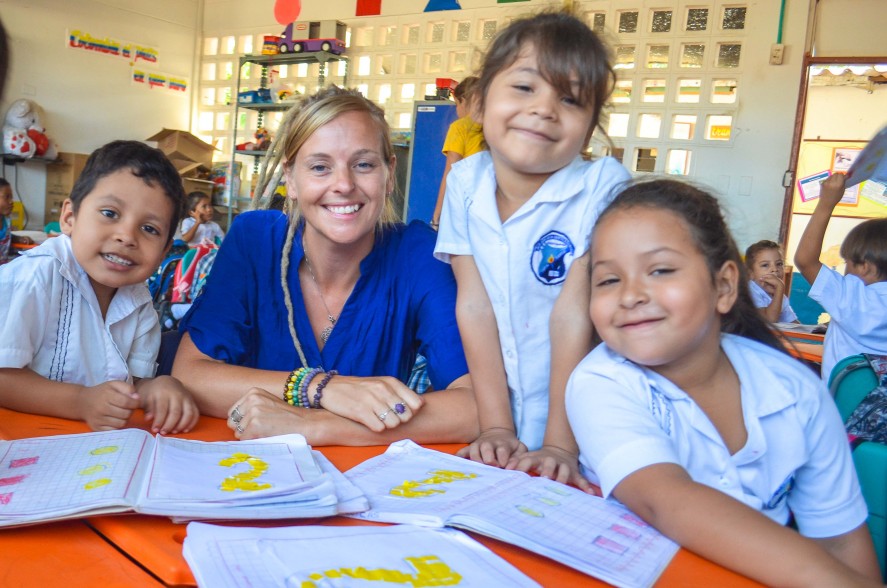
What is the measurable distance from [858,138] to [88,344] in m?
8.65

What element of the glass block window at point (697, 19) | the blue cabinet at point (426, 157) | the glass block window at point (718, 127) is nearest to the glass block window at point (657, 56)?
the glass block window at point (697, 19)

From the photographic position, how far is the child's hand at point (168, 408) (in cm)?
108

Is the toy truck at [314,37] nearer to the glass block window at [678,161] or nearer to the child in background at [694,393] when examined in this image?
the glass block window at [678,161]

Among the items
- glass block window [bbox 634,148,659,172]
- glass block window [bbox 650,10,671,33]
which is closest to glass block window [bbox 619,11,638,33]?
glass block window [bbox 650,10,671,33]

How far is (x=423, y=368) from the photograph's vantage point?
1535 mm

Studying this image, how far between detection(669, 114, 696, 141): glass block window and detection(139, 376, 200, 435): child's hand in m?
5.06

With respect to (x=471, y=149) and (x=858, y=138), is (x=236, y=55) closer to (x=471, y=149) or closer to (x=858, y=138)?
(x=471, y=149)

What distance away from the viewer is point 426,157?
6207 millimetres

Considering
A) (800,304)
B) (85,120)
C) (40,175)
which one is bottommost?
(800,304)

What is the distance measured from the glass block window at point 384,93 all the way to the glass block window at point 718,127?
3057 mm

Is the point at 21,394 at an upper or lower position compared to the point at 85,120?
lower

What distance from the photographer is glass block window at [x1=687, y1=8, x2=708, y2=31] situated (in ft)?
17.6

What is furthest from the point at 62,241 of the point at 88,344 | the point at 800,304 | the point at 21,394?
the point at 800,304

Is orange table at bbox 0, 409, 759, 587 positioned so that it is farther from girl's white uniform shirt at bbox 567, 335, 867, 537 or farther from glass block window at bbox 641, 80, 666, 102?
glass block window at bbox 641, 80, 666, 102
